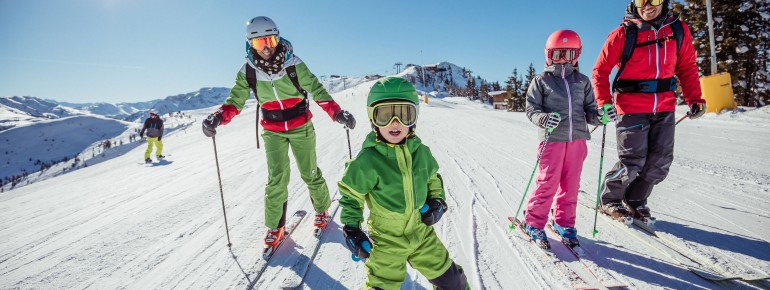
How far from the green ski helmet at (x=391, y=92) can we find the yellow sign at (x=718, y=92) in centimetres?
1538

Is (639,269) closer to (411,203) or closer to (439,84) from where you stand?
(411,203)

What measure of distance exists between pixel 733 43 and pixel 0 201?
30.9 meters

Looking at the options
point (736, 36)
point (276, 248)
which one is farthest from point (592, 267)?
point (736, 36)

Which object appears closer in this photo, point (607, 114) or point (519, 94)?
point (607, 114)

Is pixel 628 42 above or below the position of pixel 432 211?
above

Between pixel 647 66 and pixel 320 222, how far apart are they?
4.06 meters

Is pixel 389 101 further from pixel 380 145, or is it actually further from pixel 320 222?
pixel 320 222

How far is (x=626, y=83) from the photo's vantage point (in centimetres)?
356

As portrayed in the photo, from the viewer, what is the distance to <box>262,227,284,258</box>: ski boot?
348 centimetres

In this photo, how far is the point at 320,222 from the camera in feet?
13.3

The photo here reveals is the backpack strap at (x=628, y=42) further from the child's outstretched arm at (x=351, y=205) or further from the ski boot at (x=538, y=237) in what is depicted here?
the child's outstretched arm at (x=351, y=205)

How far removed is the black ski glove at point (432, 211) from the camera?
7.24 ft

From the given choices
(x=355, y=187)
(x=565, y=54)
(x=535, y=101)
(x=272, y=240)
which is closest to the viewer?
(x=355, y=187)

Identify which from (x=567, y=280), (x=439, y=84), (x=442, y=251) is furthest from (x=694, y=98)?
(x=439, y=84)
